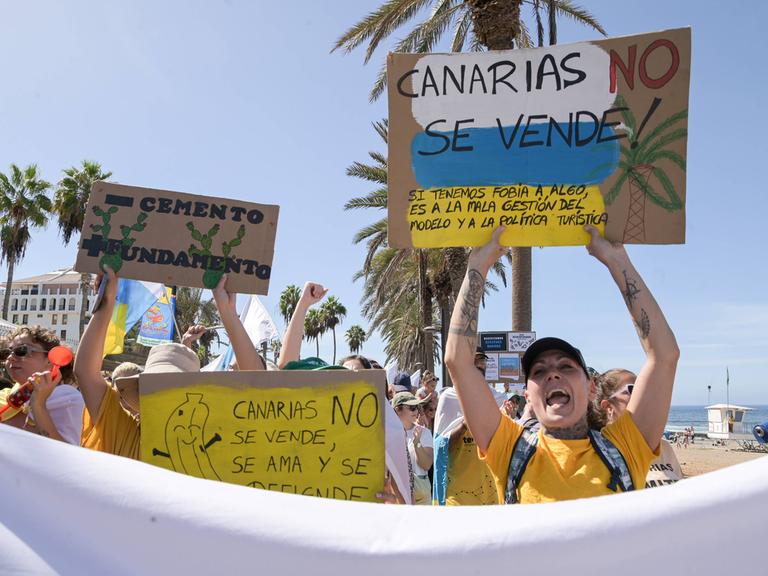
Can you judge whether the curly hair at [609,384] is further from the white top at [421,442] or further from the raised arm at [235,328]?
the white top at [421,442]

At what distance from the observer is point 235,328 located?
296cm

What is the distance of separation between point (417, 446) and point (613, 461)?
323 cm

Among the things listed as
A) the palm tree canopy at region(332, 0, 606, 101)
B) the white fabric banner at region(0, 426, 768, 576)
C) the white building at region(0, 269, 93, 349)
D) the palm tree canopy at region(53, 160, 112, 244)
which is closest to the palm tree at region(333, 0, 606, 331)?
the palm tree canopy at region(332, 0, 606, 101)

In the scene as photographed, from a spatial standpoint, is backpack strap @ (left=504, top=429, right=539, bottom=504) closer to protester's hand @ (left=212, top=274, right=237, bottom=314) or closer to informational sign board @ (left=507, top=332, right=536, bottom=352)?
protester's hand @ (left=212, top=274, right=237, bottom=314)

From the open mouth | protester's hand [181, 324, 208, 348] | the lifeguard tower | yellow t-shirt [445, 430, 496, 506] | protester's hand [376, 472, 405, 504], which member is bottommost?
the lifeguard tower

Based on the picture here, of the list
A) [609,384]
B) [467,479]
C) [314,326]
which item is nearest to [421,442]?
[467,479]

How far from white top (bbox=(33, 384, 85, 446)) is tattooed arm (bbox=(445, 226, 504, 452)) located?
1.72 m

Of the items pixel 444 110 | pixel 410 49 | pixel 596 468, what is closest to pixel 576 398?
pixel 596 468

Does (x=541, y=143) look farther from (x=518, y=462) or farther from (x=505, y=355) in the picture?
(x=505, y=355)

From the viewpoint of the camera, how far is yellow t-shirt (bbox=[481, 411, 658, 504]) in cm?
225

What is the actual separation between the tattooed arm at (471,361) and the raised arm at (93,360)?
1478 millimetres

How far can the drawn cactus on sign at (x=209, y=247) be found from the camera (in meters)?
3.04

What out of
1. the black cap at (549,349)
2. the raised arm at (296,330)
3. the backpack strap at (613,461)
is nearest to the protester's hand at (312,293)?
the raised arm at (296,330)

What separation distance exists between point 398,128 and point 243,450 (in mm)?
1581
